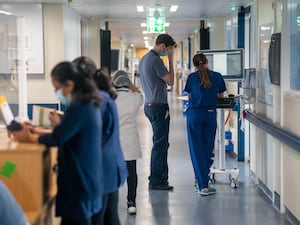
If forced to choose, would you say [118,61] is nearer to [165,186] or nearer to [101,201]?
[165,186]

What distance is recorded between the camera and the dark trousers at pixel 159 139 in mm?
5766

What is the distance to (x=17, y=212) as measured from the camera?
240 centimetres

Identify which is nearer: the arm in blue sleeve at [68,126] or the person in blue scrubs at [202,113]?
the arm in blue sleeve at [68,126]

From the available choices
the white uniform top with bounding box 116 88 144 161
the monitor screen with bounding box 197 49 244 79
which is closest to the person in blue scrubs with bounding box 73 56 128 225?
the white uniform top with bounding box 116 88 144 161

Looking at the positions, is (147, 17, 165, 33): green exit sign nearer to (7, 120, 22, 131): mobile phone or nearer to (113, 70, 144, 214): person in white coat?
(113, 70, 144, 214): person in white coat

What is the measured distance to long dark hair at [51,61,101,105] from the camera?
8.47 ft

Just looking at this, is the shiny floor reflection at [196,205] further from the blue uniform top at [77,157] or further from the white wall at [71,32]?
the white wall at [71,32]

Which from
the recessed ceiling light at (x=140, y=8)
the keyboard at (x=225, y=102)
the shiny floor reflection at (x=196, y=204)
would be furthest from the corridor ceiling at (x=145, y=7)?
the shiny floor reflection at (x=196, y=204)

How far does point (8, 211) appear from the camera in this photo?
236cm

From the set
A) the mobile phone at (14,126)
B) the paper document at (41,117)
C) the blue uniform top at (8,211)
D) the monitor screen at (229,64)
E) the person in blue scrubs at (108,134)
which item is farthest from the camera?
the monitor screen at (229,64)

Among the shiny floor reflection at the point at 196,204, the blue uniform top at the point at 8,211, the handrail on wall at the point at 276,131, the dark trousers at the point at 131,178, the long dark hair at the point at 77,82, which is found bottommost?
the shiny floor reflection at the point at 196,204

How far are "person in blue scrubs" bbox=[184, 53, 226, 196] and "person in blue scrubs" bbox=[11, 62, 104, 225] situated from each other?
3.05 meters

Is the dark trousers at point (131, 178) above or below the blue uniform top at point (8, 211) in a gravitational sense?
below

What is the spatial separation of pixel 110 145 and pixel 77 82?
18.9 inches
